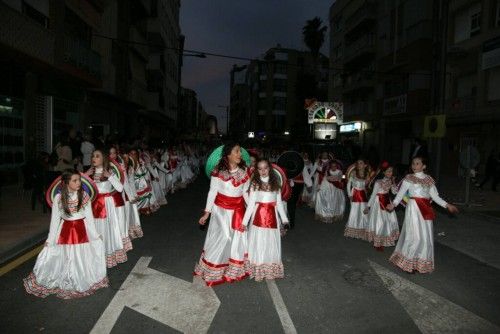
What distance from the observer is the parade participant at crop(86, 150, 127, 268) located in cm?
629

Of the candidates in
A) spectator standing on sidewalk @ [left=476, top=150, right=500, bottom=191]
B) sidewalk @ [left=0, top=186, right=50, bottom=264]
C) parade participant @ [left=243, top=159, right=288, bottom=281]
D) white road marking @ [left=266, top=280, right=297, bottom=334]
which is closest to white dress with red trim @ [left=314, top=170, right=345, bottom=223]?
parade participant @ [left=243, top=159, right=288, bottom=281]

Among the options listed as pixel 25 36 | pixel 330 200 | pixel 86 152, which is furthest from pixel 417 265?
pixel 25 36

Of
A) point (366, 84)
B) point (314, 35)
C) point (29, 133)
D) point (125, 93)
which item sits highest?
point (314, 35)

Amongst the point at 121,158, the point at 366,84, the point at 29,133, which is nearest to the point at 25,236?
the point at 121,158

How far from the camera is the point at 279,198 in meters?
5.94

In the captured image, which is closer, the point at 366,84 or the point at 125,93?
the point at 125,93

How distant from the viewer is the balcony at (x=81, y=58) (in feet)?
55.1

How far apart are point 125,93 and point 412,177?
2292 cm

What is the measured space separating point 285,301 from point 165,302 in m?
1.39

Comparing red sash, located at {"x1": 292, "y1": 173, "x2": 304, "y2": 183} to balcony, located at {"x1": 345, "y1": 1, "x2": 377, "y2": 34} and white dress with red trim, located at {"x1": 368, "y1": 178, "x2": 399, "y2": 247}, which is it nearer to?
white dress with red trim, located at {"x1": 368, "y1": 178, "x2": 399, "y2": 247}

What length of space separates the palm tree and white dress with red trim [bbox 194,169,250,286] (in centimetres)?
5094

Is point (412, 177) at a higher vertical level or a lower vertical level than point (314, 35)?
lower

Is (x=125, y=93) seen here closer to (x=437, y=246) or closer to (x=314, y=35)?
(x=437, y=246)

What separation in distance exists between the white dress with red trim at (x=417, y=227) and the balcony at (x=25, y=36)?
37.3 ft
